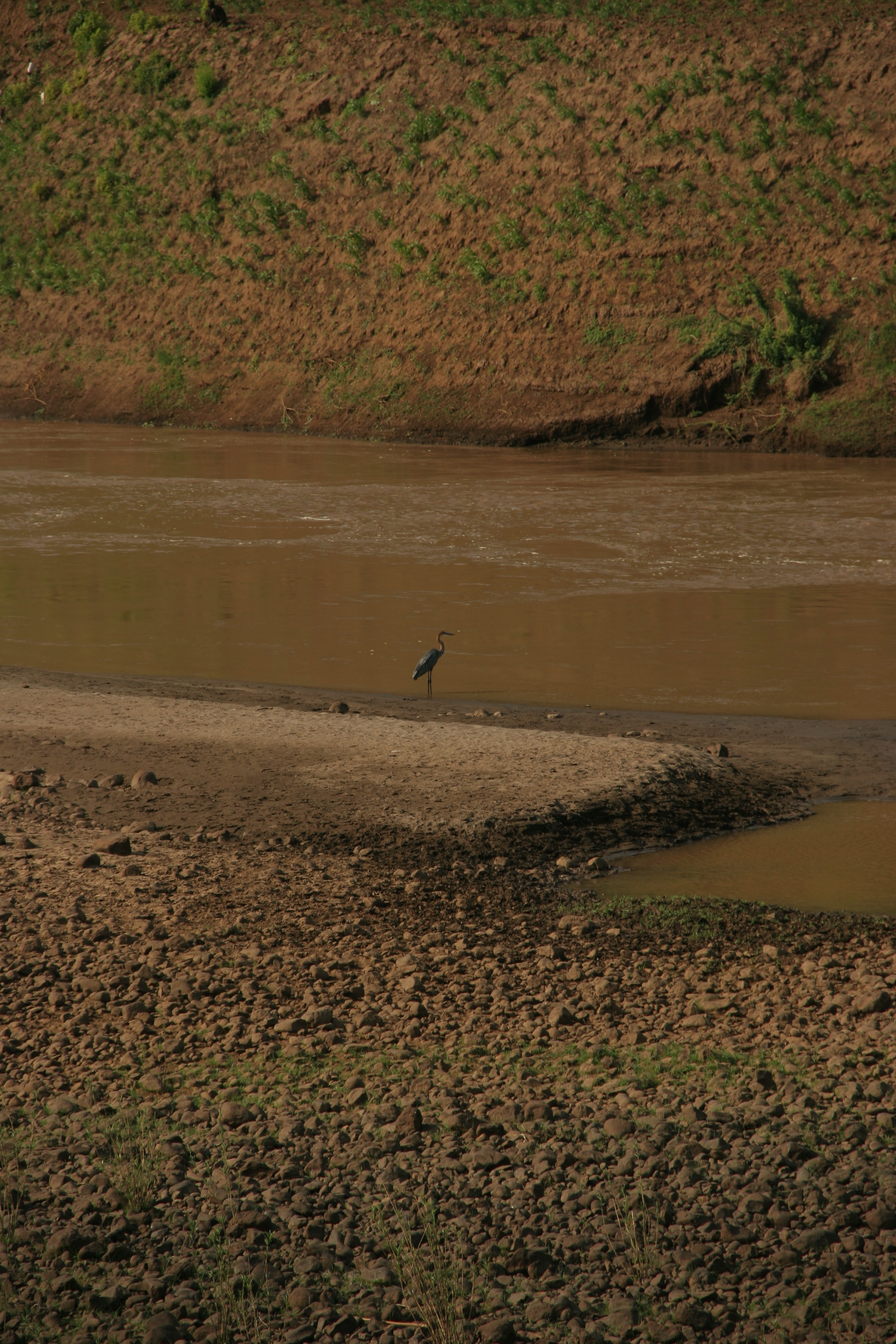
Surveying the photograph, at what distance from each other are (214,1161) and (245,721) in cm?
545

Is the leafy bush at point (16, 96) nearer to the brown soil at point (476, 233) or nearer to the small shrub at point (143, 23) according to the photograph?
the brown soil at point (476, 233)

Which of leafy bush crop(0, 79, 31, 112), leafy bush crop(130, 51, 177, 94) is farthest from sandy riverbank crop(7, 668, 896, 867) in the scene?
leafy bush crop(0, 79, 31, 112)

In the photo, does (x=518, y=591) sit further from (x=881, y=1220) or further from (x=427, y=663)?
(x=881, y=1220)

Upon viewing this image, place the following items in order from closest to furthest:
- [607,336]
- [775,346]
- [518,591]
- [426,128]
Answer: [518,591] → [775,346] → [607,336] → [426,128]

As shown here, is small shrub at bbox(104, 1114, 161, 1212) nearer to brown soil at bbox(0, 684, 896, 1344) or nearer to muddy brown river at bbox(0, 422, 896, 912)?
brown soil at bbox(0, 684, 896, 1344)

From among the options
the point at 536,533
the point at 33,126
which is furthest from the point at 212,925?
the point at 33,126

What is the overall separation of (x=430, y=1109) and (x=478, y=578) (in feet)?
39.5

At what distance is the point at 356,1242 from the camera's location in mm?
4098

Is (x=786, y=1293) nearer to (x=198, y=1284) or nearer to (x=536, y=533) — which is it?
(x=198, y=1284)

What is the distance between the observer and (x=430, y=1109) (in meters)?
4.83

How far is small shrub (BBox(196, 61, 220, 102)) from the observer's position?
45.0 metres

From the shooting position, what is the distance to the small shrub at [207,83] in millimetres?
45000

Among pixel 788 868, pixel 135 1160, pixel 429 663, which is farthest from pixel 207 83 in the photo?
pixel 135 1160

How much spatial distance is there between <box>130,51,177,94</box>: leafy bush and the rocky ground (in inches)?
1794
